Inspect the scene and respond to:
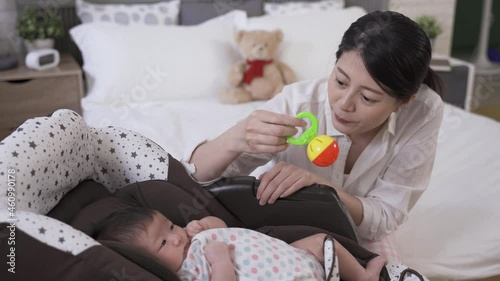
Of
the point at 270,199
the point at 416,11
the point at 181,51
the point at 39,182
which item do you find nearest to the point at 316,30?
the point at 181,51

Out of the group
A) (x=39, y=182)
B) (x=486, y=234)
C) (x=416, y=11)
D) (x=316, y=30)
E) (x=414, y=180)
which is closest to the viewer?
(x=39, y=182)

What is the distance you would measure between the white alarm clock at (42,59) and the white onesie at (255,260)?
182cm

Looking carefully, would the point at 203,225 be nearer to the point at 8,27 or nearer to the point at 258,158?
the point at 258,158

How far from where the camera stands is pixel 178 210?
1235mm

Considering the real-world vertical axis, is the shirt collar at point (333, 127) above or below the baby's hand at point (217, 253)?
above

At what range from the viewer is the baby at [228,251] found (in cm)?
106

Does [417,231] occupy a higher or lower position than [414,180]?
lower

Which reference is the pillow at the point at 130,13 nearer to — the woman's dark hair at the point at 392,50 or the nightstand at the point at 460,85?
the nightstand at the point at 460,85

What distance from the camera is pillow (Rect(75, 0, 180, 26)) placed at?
283 cm

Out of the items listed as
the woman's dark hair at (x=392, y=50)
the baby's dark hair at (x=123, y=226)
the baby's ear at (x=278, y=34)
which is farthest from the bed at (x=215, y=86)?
the baby's dark hair at (x=123, y=226)

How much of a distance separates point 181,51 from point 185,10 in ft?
1.53

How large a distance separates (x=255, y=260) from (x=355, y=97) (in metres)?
0.43

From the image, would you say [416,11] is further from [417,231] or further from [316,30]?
[417,231]

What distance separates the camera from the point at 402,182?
4.70ft
